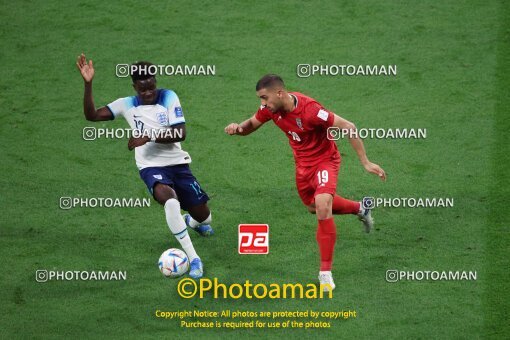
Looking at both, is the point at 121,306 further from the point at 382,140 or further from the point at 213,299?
the point at 382,140

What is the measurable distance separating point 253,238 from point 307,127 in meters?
1.40

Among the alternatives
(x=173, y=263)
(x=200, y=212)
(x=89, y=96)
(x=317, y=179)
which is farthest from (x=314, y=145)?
(x=89, y=96)

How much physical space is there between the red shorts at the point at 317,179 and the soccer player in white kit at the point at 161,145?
3.42 ft

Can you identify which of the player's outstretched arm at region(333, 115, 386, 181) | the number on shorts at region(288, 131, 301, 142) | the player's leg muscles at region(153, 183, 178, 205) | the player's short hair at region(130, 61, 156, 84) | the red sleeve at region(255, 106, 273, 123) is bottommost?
the player's leg muscles at region(153, 183, 178, 205)

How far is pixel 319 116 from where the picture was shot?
8.98 metres

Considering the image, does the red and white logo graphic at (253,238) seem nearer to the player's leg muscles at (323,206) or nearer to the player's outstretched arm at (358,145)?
the player's leg muscles at (323,206)

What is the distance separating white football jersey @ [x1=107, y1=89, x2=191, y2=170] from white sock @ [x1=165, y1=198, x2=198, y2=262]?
21.3 inches

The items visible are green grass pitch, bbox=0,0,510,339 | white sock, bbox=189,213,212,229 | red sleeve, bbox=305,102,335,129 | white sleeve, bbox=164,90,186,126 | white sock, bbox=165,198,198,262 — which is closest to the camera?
green grass pitch, bbox=0,0,510,339

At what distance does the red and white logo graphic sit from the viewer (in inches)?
382

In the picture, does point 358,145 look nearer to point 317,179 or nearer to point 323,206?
point 317,179

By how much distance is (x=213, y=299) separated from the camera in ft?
29.5

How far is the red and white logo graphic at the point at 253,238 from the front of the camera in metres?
9.71

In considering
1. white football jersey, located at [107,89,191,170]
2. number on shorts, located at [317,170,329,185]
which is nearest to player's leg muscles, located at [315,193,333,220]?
number on shorts, located at [317,170,329,185]

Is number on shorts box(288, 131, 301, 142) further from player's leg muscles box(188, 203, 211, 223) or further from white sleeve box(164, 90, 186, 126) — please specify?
player's leg muscles box(188, 203, 211, 223)
